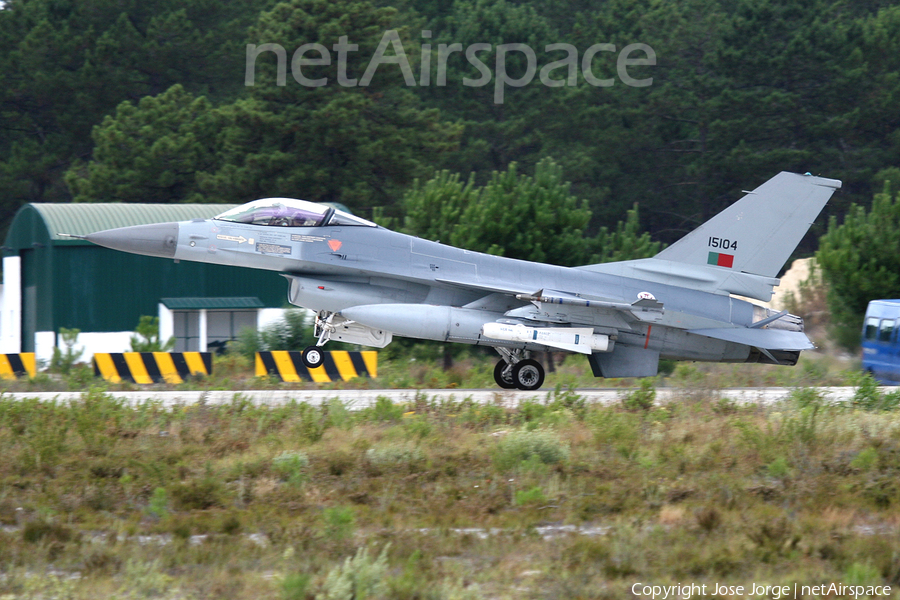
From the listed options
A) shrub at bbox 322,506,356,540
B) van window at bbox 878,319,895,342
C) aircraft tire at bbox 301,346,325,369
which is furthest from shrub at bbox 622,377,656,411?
van window at bbox 878,319,895,342

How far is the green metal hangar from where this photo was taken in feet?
97.6

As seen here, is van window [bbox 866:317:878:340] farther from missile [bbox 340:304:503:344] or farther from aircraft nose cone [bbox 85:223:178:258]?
aircraft nose cone [bbox 85:223:178:258]

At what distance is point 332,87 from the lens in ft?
140

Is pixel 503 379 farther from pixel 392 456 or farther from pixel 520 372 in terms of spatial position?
pixel 392 456

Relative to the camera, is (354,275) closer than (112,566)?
No

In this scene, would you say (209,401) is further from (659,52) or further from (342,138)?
(659,52)

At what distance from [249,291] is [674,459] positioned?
883 inches

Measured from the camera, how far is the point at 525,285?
1648 cm

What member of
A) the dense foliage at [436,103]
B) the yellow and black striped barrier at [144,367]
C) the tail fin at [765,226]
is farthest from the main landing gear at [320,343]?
the dense foliage at [436,103]

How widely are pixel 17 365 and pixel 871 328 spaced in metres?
18.6

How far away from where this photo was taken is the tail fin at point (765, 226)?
1677 cm

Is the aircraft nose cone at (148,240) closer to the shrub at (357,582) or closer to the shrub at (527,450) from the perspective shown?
the shrub at (527,450)

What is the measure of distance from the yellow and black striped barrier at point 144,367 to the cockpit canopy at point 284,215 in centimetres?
515

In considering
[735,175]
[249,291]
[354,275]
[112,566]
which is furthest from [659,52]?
[112,566]
